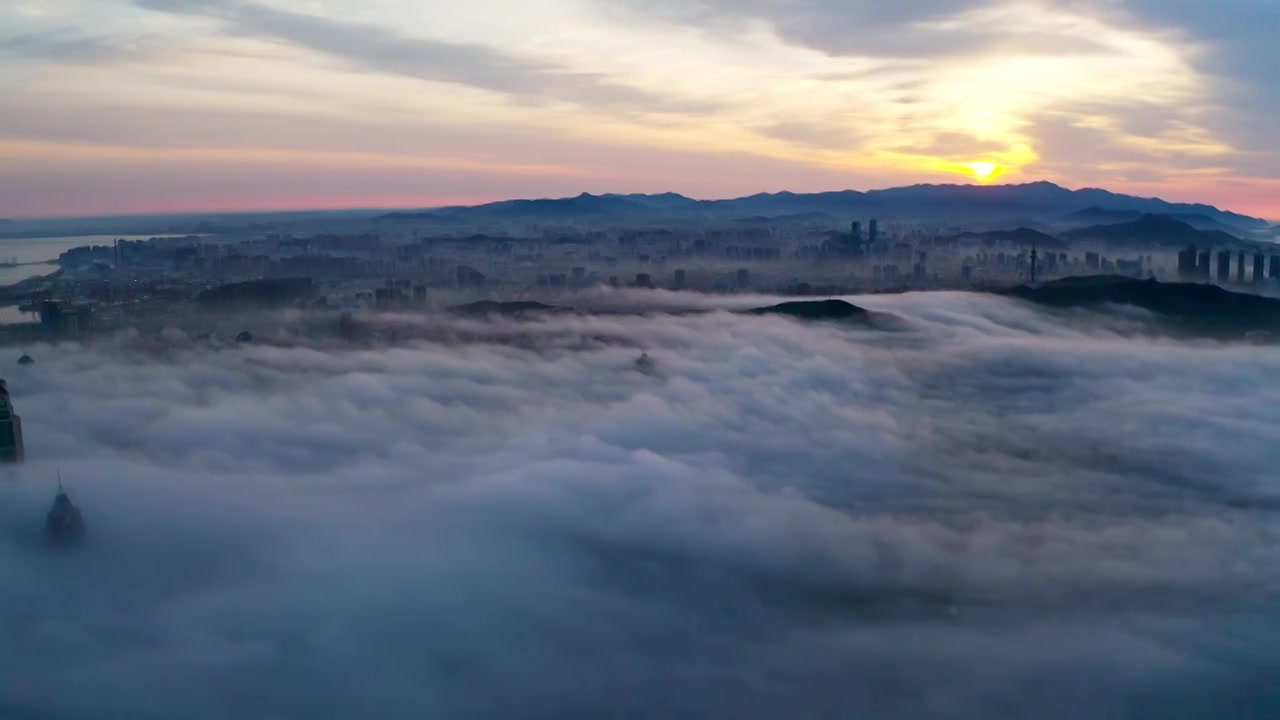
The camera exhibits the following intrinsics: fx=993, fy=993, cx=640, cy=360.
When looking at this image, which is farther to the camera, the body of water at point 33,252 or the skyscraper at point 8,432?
the body of water at point 33,252

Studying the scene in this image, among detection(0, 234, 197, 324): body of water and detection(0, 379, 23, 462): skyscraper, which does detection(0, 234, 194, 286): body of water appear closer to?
detection(0, 234, 197, 324): body of water

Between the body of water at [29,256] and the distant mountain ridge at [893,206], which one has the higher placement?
the distant mountain ridge at [893,206]

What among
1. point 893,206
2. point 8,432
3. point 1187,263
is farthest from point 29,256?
point 893,206

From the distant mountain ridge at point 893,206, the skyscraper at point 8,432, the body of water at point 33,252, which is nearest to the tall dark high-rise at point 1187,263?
the distant mountain ridge at point 893,206

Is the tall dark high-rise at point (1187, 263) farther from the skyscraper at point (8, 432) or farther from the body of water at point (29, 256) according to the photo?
the skyscraper at point (8, 432)

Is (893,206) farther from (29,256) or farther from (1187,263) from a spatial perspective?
(29,256)
